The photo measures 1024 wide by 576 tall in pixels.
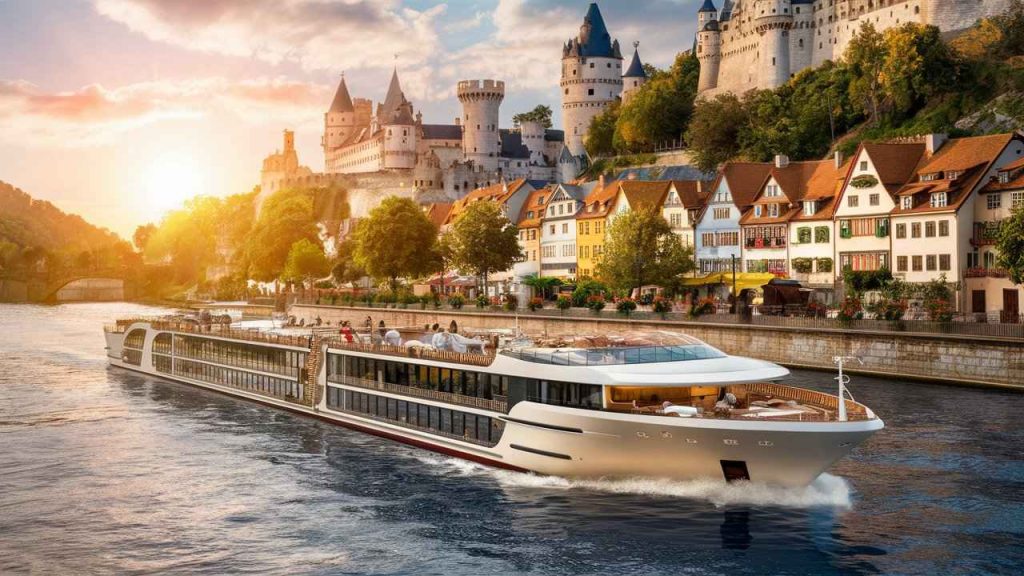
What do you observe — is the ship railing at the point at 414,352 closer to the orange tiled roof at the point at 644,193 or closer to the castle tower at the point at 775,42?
the orange tiled roof at the point at 644,193

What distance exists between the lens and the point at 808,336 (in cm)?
4803

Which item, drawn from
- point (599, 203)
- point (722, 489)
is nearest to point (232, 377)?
point (722, 489)

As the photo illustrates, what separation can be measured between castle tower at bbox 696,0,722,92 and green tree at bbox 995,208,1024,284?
84994 millimetres

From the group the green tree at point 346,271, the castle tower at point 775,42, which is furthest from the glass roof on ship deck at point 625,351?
the castle tower at point 775,42

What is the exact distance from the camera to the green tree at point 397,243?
89.9 m

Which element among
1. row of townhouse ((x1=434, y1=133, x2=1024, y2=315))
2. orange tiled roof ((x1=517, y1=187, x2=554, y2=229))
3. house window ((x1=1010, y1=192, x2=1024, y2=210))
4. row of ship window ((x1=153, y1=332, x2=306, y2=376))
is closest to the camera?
row of ship window ((x1=153, y1=332, x2=306, y2=376))

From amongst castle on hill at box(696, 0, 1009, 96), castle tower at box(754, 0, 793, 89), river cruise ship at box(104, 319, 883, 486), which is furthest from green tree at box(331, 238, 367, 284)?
river cruise ship at box(104, 319, 883, 486)

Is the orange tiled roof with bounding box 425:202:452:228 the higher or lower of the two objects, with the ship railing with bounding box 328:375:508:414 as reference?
higher

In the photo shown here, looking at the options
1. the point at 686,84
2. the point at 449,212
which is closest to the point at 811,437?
the point at 449,212

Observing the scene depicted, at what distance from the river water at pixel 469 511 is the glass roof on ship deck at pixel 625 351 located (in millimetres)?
2982

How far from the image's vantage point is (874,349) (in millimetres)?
45031

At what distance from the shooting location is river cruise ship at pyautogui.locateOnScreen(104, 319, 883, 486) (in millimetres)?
24547

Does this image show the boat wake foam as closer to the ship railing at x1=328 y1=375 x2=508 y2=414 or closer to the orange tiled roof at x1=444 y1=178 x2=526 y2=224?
the ship railing at x1=328 y1=375 x2=508 y2=414

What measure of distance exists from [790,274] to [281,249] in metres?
80.3
